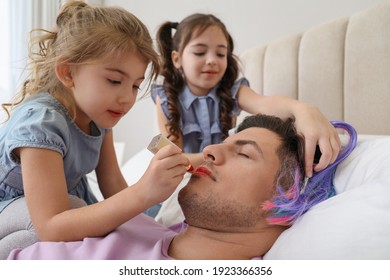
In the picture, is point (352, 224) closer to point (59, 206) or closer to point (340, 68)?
point (59, 206)

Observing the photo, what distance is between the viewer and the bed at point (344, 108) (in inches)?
27.5

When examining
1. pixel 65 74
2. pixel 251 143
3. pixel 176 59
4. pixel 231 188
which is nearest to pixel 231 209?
pixel 231 188

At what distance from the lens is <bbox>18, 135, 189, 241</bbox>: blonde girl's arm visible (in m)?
0.83

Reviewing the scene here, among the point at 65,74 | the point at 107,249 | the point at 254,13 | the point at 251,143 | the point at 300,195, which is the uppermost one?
the point at 254,13

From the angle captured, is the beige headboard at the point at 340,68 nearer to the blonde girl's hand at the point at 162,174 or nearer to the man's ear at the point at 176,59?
the man's ear at the point at 176,59

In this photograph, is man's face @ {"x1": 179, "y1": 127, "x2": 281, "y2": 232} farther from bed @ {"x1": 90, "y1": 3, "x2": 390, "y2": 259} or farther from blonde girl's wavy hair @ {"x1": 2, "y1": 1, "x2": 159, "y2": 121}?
blonde girl's wavy hair @ {"x1": 2, "y1": 1, "x2": 159, "y2": 121}

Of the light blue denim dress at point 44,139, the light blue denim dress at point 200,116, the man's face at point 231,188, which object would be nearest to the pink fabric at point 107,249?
the man's face at point 231,188

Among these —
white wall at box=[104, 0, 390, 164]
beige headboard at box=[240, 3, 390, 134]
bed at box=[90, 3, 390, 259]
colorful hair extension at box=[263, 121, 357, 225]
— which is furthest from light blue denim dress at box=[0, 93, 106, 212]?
white wall at box=[104, 0, 390, 164]

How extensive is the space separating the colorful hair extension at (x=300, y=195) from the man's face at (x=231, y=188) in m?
0.02

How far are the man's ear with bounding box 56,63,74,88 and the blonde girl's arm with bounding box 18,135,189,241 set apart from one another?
22 cm

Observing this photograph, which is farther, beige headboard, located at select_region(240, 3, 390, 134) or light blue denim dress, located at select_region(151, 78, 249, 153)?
light blue denim dress, located at select_region(151, 78, 249, 153)

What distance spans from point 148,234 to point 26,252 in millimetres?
290

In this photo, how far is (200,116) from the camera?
1715 millimetres

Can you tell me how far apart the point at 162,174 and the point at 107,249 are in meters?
0.21
